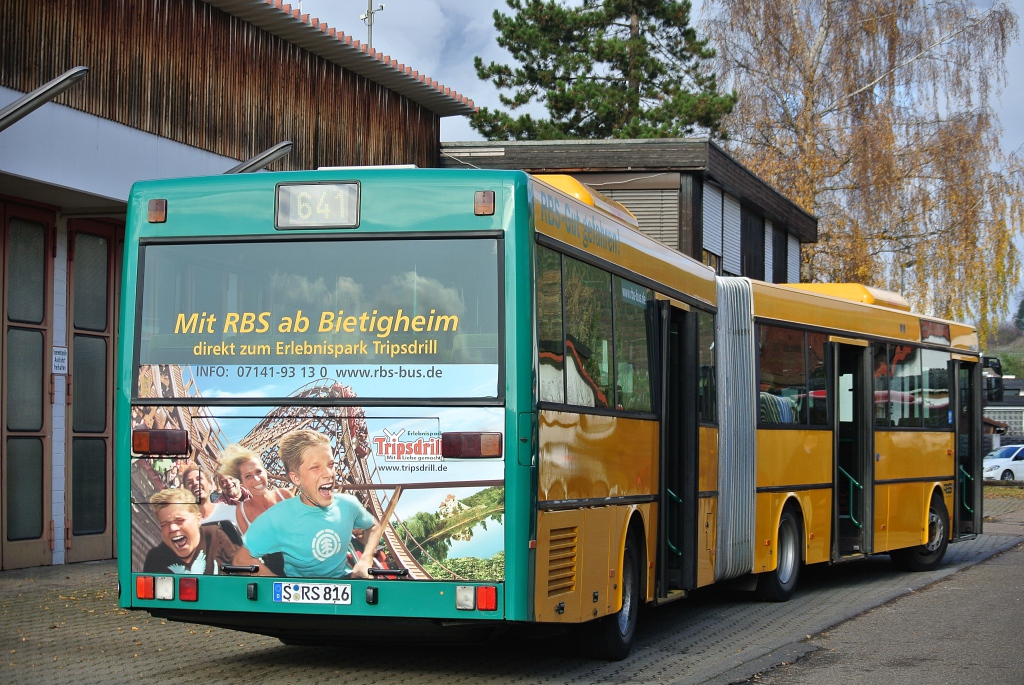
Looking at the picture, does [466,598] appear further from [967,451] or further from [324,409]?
[967,451]

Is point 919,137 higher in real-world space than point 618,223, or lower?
higher

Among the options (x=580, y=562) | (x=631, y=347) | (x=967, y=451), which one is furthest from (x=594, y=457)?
(x=967, y=451)

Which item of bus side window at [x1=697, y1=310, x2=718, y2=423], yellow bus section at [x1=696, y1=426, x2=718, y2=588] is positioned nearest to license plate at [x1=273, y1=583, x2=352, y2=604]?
yellow bus section at [x1=696, y1=426, x2=718, y2=588]

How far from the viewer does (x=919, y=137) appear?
124ft

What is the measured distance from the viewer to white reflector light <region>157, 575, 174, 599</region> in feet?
25.4

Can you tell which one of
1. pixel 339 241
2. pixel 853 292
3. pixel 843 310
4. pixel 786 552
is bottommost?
pixel 786 552

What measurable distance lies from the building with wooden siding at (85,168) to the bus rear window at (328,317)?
5.76m

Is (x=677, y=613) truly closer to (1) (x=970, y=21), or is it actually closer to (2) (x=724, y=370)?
(2) (x=724, y=370)

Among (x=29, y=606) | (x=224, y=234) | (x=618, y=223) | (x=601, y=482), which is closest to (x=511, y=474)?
(x=601, y=482)

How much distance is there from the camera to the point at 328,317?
7707 mm

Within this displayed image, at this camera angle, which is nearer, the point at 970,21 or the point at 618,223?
the point at 618,223

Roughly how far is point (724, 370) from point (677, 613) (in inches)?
87.0

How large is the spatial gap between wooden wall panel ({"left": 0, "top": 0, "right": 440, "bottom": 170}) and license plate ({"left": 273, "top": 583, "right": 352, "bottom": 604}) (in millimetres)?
7257

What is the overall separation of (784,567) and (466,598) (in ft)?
21.7
